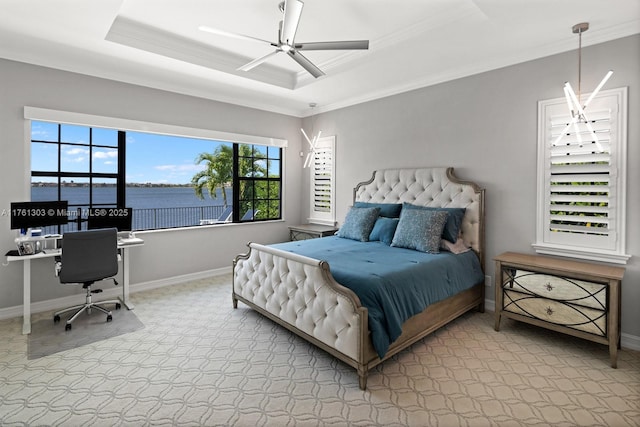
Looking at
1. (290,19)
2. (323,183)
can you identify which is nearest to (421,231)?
(290,19)

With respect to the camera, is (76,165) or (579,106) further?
(76,165)

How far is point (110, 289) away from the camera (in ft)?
13.5

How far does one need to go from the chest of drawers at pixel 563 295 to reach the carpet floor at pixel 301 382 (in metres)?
0.22

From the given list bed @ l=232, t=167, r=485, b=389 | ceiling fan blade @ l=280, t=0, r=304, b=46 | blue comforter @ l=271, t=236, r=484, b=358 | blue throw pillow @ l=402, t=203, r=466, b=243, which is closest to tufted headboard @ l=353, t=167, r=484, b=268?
bed @ l=232, t=167, r=485, b=389

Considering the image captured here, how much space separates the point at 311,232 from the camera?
5137 mm

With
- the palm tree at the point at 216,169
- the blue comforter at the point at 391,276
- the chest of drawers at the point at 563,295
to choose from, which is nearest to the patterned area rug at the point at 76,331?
the blue comforter at the point at 391,276

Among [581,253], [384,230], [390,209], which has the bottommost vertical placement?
[581,253]

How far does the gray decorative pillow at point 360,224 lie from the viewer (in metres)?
4.09

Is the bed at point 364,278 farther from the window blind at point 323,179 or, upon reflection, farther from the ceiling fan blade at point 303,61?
the ceiling fan blade at point 303,61

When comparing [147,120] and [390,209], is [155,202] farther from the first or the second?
[390,209]

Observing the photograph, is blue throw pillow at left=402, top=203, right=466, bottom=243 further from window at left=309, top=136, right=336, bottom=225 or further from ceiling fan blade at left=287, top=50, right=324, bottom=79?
window at left=309, top=136, right=336, bottom=225

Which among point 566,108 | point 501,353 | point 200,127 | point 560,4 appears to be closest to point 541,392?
point 501,353

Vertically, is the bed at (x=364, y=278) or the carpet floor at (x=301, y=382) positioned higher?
the bed at (x=364, y=278)

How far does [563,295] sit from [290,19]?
3086mm
